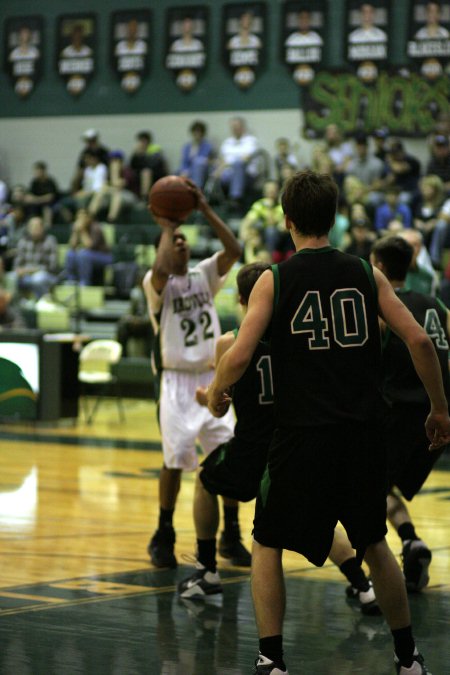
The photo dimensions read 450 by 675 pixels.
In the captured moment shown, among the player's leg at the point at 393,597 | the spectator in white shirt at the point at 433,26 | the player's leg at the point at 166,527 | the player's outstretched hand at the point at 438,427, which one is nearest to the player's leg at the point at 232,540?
the player's leg at the point at 166,527

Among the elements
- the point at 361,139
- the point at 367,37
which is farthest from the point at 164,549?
the point at 367,37

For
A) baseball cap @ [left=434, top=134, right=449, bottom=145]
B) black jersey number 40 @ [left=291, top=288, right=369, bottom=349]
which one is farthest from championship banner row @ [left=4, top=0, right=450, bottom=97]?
black jersey number 40 @ [left=291, top=288, right=369, bottom=349]

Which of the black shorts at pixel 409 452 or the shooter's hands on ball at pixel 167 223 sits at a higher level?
the shooter's hands on ball at pixel 167 223

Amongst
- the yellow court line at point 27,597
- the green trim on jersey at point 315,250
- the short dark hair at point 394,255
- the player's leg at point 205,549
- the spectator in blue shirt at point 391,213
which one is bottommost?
the yellow court line at point 27,597

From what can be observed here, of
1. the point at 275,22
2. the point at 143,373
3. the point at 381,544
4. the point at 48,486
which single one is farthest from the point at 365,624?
the point at 275,22

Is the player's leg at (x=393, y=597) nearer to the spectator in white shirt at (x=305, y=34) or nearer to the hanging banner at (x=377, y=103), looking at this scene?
the hanging banner at (x=377, y=103)

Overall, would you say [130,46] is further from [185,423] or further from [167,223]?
[185,423]

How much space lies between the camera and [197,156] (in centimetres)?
2078

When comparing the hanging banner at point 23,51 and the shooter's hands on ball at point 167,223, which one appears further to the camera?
the hanging banner at point 23,51

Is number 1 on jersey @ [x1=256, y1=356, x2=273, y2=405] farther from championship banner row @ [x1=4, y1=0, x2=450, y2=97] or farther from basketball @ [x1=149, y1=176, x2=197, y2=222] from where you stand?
championship banner row @ [x1=4, y1=0, x2=450, y2=97]

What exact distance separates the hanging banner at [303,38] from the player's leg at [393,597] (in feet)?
57.2

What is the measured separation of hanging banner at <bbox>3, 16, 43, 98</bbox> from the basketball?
60.0 feet

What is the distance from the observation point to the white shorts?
670 cm

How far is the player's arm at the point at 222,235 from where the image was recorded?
652cm
